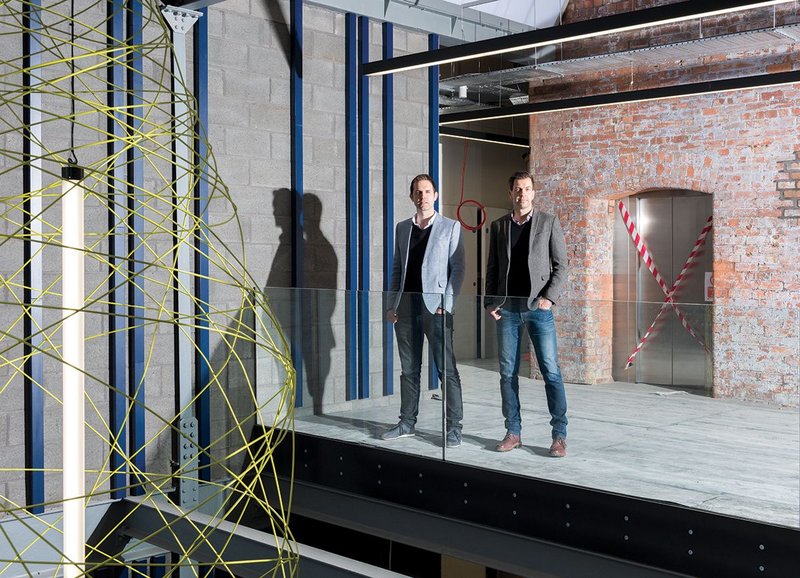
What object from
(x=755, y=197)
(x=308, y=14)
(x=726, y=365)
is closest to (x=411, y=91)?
(x=308, y=14)

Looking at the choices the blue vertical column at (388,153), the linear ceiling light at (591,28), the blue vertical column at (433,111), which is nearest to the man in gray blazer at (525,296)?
the linear ceiling light at (591,28)

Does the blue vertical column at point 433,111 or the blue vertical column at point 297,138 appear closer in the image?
the blue vertical column at point 297,138

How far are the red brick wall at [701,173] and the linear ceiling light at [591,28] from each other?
6.76ft

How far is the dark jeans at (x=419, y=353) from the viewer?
5059 mm

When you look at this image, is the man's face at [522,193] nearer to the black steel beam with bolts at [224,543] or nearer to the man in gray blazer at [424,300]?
the man in gray blazer at [424,300]

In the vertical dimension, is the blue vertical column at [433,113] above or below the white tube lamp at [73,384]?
above

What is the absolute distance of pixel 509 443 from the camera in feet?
15.9

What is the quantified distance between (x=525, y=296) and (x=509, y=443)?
0.81 m

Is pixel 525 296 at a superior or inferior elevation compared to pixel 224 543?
superior

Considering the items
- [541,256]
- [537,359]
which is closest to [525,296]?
[541,256]

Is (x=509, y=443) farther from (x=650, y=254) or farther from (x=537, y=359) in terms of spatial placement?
(x=650, y=254)

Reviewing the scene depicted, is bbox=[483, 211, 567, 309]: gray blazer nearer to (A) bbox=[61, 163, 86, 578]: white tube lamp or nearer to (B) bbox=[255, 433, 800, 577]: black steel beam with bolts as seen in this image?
(B) bbox=[255, 433, 800, 577]: black steel beam with bolts

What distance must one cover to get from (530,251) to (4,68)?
298 centimetres

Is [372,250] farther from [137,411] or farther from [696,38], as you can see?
[696,38]
